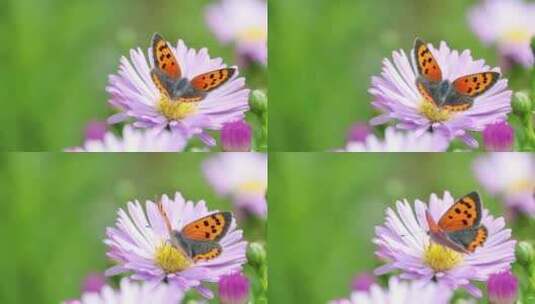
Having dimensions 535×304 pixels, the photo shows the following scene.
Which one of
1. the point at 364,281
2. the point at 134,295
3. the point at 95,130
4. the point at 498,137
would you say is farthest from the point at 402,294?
the point at 95,130

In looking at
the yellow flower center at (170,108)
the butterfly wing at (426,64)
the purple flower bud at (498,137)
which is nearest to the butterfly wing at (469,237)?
the purple flower bud at (498,137)

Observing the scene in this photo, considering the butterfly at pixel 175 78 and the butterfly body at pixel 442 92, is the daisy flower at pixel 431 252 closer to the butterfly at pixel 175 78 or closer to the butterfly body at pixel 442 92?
the butterfly body at pixel 442 92

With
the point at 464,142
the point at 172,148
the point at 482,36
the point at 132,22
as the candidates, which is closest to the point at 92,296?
the point at 172,148

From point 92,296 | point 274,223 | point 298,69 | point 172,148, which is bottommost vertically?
point 92,296

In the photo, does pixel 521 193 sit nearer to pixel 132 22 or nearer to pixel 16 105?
pixel 132 22

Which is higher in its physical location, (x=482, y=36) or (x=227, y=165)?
(x=482, y=36)
